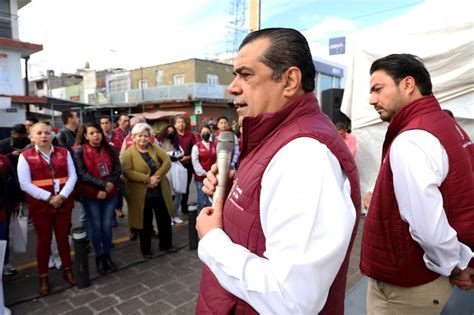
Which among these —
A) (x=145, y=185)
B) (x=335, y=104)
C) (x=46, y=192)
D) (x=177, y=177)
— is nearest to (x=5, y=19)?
(x=177, y=177)

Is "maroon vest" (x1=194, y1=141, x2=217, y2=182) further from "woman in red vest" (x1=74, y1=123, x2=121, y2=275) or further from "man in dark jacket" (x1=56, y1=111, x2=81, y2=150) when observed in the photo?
"man in dark jacket" (x1=56, y1=111, x2=81, y2=150)

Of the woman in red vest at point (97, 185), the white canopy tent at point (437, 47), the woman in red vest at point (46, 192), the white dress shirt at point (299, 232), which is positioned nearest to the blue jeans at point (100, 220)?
the woman in red vest at point (97, 185)

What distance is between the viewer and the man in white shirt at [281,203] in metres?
0.93

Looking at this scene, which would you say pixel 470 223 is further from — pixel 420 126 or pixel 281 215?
pixel 281 215

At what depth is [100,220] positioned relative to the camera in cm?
423

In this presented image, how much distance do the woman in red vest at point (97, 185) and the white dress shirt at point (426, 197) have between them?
11.7 feet

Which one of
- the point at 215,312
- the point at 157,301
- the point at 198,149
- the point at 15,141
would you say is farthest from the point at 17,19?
the point at 215,312

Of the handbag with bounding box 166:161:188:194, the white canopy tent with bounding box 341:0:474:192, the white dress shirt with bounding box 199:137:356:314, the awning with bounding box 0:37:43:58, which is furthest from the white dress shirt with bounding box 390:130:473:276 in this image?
the awning with bounding box 0:37:43:58

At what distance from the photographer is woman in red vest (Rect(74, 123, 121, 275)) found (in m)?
4.11

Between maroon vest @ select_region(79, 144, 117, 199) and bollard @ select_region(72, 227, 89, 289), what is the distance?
1.76 ft

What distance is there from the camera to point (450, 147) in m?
1.63

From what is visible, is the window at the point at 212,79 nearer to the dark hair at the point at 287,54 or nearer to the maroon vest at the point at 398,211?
the maroon vest at the point at 398,211

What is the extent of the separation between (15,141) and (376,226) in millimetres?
6132

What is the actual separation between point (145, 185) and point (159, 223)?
2.22ft
